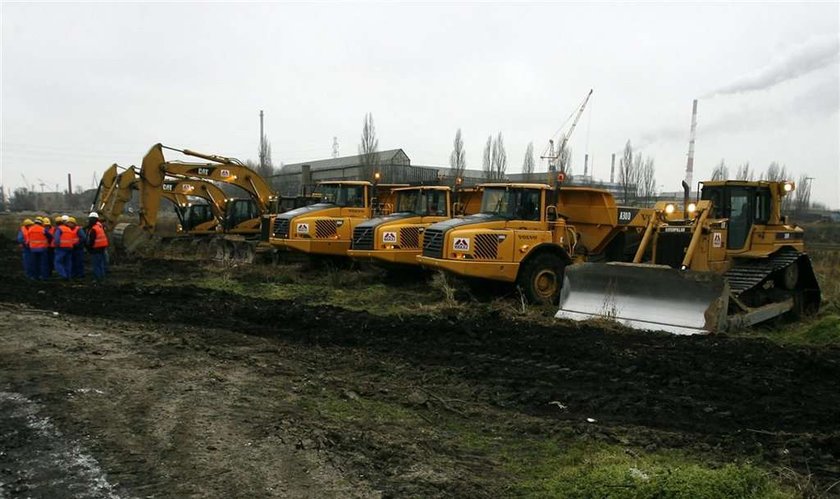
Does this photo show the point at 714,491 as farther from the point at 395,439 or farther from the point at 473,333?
the point at 473,333

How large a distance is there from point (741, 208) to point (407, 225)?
6.66 metres

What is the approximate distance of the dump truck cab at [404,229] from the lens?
42.8 ft

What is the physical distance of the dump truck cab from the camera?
42.8 feet

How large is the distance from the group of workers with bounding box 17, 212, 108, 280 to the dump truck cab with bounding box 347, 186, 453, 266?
5826 millimetres

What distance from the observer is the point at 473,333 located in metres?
8.05

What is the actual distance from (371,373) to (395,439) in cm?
193

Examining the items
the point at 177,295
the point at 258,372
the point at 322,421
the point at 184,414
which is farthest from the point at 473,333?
the point at 177,295

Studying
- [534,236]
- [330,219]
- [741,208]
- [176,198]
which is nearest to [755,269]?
[741,208]

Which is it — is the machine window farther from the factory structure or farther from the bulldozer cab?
the factory structure

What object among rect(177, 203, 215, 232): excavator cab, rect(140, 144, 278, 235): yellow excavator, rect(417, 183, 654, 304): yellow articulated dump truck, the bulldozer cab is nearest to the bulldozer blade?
rect(417, 183, 654, 304): yellow articulated dump truck

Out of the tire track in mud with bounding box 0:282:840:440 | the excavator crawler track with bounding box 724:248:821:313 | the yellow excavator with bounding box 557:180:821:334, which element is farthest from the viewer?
the excavator crawler track with bounding box 724:248:821:313

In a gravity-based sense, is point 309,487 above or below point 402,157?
below

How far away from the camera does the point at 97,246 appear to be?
536 inches

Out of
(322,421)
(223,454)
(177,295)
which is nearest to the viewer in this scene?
(223,454)
